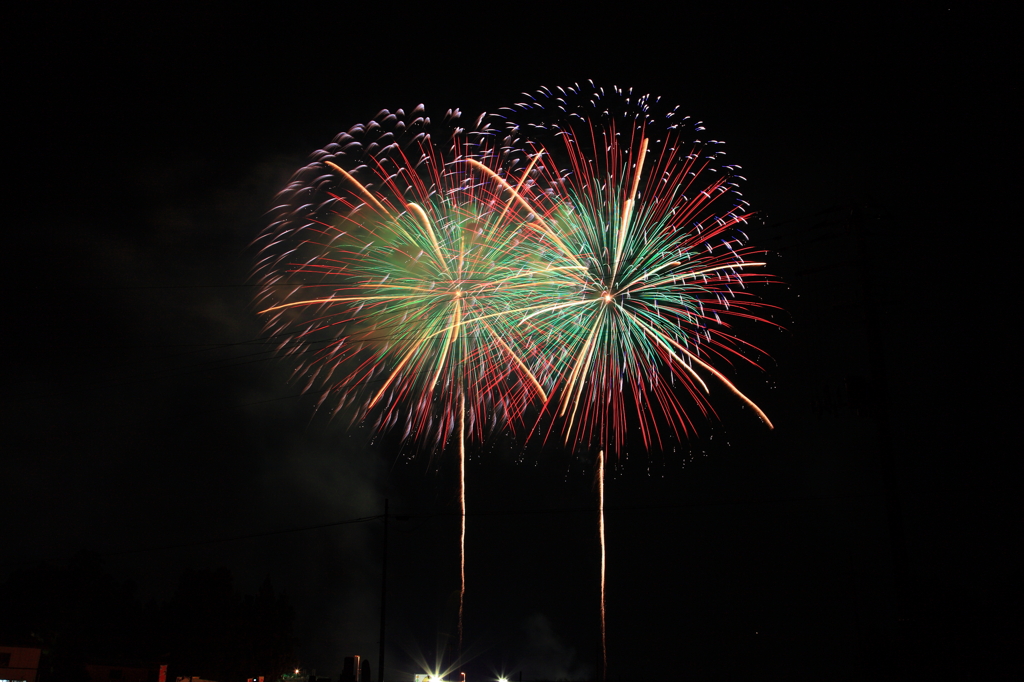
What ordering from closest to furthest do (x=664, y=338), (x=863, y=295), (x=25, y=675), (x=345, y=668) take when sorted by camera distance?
1. (x=863, y=295)
2. (x=664, y=338)
3. (x=345, y=668)
4. (x=25, y=675)

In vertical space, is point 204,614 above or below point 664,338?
below

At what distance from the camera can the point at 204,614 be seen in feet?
202

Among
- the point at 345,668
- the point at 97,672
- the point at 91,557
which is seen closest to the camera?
the point at 345,668

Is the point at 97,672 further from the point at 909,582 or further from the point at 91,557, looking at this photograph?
the point at 909,582

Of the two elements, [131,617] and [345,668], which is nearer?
[345,668]

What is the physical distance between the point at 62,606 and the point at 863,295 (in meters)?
62.3

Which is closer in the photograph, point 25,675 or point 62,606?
point 25,675

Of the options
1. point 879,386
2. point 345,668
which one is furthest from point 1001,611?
point 345,668

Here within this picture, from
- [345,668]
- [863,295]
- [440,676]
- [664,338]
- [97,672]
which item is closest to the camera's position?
[863,295]

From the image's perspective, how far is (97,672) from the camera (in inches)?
2297

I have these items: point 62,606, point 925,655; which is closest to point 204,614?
point 62,606

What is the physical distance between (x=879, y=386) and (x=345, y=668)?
21.4 m

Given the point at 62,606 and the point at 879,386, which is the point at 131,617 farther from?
the point at 879,386

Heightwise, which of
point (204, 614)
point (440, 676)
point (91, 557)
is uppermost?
point (91, 557)
